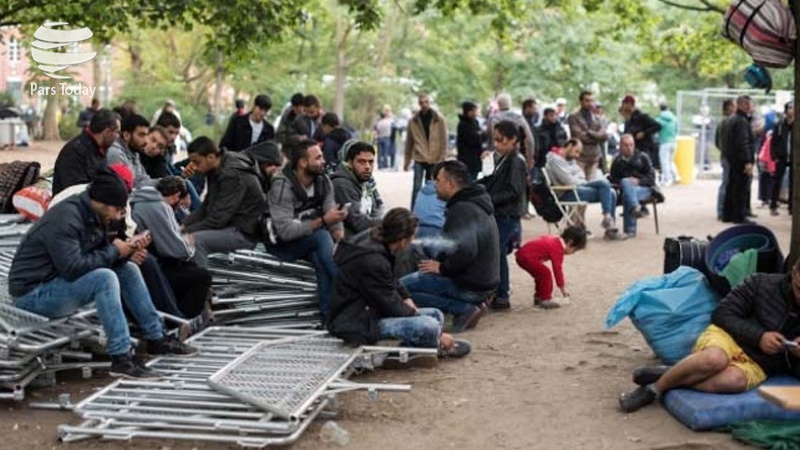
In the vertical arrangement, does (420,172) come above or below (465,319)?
above

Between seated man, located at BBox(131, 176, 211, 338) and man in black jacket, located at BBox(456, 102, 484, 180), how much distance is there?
857cm

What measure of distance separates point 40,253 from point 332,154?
6616mm

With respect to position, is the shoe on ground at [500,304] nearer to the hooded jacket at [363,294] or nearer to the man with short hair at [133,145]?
the hooded jacket at [363,294]

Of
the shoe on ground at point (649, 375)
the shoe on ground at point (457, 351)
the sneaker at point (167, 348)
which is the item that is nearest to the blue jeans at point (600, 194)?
the shoe on ground at point (457, 351)

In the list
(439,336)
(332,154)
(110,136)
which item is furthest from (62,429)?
(332,154)

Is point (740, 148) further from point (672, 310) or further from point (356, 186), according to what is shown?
point (672, 310)

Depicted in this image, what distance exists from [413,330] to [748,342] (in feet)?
7.36

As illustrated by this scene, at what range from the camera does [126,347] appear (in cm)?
755

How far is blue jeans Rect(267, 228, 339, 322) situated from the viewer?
9352mm

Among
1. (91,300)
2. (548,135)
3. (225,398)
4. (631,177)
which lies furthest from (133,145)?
(548,135)

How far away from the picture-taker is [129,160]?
10125mm

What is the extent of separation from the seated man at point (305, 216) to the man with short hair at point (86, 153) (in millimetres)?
1382

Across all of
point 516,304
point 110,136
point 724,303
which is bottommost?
point 516,304

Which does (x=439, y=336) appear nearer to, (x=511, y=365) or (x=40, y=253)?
(x=511, y=365)
